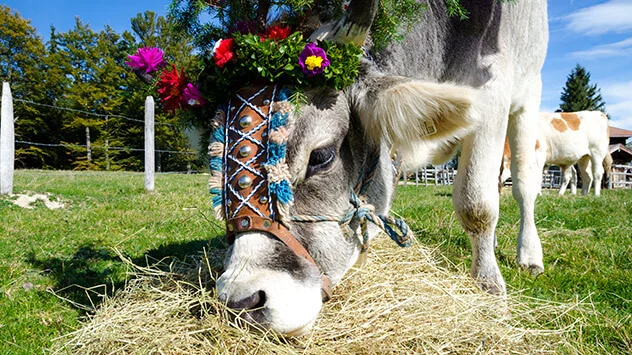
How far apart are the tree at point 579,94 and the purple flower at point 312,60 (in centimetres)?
6057

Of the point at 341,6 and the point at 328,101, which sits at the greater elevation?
the point at 341,6

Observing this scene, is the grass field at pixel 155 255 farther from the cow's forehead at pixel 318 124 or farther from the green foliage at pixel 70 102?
the green foliage at pixel 70 102

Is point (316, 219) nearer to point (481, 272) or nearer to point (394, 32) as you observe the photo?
point (394, 32)

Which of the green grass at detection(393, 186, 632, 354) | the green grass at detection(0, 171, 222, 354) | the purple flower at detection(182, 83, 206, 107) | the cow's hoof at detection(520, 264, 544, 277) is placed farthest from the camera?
the cow's hoof at detection(520, 264, 544, 277)

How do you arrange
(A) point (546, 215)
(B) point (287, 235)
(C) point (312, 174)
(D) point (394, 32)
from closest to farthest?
(B) point (287, 235)
(C) point (312, 174)
(D) point (394, 32)
(A) point (546, 215)

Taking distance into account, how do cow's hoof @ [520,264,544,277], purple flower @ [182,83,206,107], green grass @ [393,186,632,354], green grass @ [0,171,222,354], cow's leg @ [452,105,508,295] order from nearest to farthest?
purple flower @ [182,83,206,107], green grass @ [393,186,632,354], green grass @ [0,171,222,354], cow's leg @ [452,105,508,295], cow's hoof @ [520,264,544,277]

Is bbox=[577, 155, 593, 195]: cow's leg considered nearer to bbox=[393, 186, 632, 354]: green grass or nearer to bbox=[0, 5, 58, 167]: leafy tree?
bbox=[393, 186, 632, 354]: green grass

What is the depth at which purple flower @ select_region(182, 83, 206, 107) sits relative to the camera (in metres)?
2.35

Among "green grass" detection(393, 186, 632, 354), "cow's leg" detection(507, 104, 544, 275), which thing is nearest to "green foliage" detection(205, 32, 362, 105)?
"green grass" detection(393, 186, 632, 354)

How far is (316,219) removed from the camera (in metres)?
2.20

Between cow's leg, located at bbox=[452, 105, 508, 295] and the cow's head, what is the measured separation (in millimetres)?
1025

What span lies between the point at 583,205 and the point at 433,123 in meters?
7.10

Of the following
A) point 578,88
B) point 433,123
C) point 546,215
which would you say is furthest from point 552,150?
point 578,88

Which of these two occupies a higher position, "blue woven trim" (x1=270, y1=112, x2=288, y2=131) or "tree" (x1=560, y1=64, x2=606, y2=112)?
"tree" (x1=560, y1=64, x2=606, y2=112)
